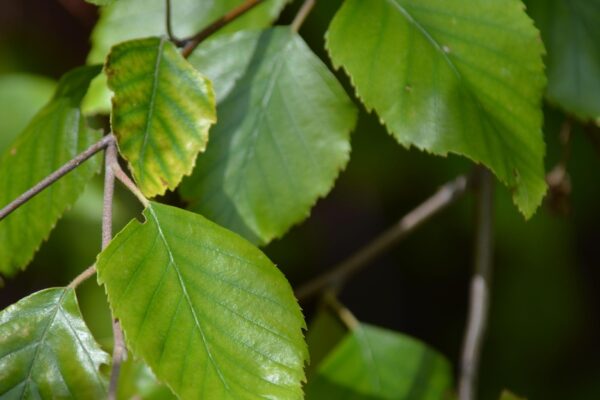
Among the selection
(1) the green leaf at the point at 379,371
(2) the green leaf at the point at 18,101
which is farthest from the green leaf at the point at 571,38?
(2) the green leaf at the point at 18,101

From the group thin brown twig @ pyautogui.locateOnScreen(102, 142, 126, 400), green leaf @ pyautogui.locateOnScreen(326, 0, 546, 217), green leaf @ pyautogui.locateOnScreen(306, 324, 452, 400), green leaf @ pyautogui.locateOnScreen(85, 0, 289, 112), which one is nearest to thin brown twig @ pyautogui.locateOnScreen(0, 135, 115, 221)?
thin brown twig @ pyautogui.locateOnScreen(102, 142, 126, 400)

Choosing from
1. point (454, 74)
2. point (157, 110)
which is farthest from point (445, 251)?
point (157, 110)

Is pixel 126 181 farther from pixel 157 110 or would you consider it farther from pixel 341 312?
pixel 341 312

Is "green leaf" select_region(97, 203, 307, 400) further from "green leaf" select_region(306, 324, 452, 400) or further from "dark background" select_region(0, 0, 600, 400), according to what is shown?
"dark background" select_region(0, 0, 600, 400)

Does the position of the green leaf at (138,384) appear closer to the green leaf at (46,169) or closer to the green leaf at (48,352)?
the green leaf at (46,169)

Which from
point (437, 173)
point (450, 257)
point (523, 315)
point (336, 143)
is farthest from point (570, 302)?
point (336, 143)
